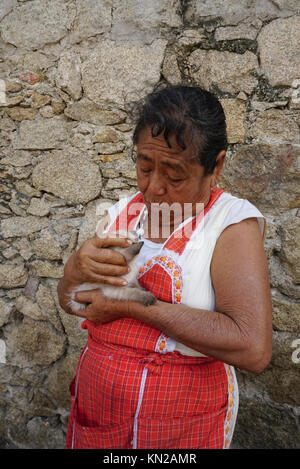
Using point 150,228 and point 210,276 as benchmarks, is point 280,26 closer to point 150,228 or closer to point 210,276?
point 150,228

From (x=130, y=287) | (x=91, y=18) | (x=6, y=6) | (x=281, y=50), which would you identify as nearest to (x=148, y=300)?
(x=130, y=287)

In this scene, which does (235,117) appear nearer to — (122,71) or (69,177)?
(122,71)

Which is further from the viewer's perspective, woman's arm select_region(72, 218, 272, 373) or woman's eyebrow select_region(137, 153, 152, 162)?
woman's eyebrow select_region(137, 153, 152, 162)

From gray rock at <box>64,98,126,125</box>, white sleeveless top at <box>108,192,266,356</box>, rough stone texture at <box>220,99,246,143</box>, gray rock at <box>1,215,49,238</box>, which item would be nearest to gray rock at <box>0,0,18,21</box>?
gray rock at <box>64,98,126,125</box>

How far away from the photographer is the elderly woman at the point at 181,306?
127cm

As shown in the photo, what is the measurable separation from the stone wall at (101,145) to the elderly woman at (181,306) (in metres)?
0.76

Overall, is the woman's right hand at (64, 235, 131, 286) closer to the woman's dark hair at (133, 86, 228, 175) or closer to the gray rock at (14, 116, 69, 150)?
the woman's dark hair at (133, 86, 228, 175)

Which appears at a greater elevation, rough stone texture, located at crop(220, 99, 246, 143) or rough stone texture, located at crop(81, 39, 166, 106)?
rough stone texture, located at crop(81, 39, 166, 106)

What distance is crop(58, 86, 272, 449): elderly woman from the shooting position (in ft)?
4.16

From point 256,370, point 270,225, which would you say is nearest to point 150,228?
point 256,370

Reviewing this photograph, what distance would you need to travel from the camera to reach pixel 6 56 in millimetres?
2420

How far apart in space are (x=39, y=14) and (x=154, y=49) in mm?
836

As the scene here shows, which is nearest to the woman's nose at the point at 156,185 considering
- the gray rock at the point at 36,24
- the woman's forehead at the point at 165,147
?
the woman's forehead at the point at 165,147

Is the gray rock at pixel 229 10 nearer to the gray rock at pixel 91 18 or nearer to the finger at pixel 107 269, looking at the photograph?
Result: the gray rock at pixel 91 18
